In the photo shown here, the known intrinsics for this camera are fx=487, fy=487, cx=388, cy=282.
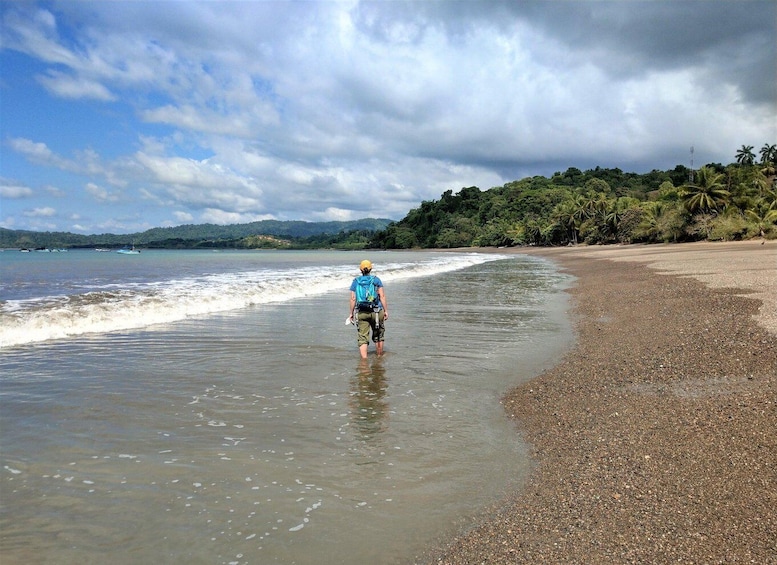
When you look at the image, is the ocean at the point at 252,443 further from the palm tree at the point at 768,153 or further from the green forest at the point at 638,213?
the palm tree at the point at 768,153

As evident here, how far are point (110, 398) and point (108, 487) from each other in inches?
118

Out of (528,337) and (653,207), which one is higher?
(653,207)

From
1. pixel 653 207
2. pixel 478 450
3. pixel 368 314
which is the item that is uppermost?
pixel 653 207

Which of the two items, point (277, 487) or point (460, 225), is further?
point (460, 225)

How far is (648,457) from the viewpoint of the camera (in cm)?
492

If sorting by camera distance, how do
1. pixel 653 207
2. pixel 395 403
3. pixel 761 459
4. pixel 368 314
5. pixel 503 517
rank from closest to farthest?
pixel 503 517 → pixel 761 459 → pixel 395 403 → pixel 368 314 → pixel 653 207

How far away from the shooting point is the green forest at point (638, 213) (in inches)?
2554

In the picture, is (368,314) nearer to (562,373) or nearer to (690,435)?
(562,373)

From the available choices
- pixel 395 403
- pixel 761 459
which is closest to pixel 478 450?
pixel 395 403

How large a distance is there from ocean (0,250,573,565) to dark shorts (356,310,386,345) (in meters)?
0.48

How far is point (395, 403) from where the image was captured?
7.07m

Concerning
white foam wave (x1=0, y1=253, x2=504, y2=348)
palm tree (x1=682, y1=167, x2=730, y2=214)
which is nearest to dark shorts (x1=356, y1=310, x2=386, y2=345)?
white foam wave (x1=0, y1=253, x2=504, y2=348)

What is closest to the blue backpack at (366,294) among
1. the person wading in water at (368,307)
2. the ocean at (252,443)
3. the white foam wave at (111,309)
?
the person wading in water at (368,307)

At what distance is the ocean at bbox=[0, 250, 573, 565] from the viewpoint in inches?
153
